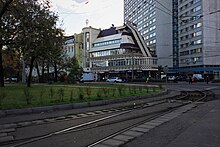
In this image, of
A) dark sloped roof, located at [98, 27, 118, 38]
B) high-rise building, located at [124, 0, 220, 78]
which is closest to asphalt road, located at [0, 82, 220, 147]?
high-rise building, located at [124, 0, 220, 78]

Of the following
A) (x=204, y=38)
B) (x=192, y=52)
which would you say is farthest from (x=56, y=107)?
(x=192, y=52)

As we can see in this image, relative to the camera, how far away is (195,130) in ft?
26.0

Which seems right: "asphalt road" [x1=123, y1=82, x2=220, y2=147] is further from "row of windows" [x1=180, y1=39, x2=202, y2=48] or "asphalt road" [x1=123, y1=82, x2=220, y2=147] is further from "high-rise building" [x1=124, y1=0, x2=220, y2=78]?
"row of windows" [x1=180, y1=39, x2=202, y2=48]

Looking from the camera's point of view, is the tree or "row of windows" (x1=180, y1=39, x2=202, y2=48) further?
"row of windows" (x1=180, y1=39, x2=202, y2=48)

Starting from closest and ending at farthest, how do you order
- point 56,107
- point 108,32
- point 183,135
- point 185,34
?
point 183,135
point 56,107
point 185,34
point 108,32

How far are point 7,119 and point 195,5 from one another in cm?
8778

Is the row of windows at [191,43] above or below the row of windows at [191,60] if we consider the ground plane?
above

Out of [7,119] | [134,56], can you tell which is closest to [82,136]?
[7,119]

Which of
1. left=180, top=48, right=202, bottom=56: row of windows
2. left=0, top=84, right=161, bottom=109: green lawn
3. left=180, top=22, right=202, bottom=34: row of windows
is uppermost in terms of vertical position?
left=180, top=22, right=202, bottom=34: row of windows

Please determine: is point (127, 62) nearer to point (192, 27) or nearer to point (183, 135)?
point (192, 27)

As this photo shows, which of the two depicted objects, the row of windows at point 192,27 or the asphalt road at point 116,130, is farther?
the row of windows at point 192,27

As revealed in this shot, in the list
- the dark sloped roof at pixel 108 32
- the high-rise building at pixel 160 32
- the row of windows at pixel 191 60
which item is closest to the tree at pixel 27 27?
the row of windows at pixel 191 60

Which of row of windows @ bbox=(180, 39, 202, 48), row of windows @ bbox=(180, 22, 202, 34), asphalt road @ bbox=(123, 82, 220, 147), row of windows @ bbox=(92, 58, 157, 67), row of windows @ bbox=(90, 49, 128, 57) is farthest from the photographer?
row of windows @ bbox=(90, 49, 128, 57)

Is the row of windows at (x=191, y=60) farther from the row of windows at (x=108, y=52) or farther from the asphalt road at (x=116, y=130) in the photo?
the asphalt road at (x=116, y=130)
